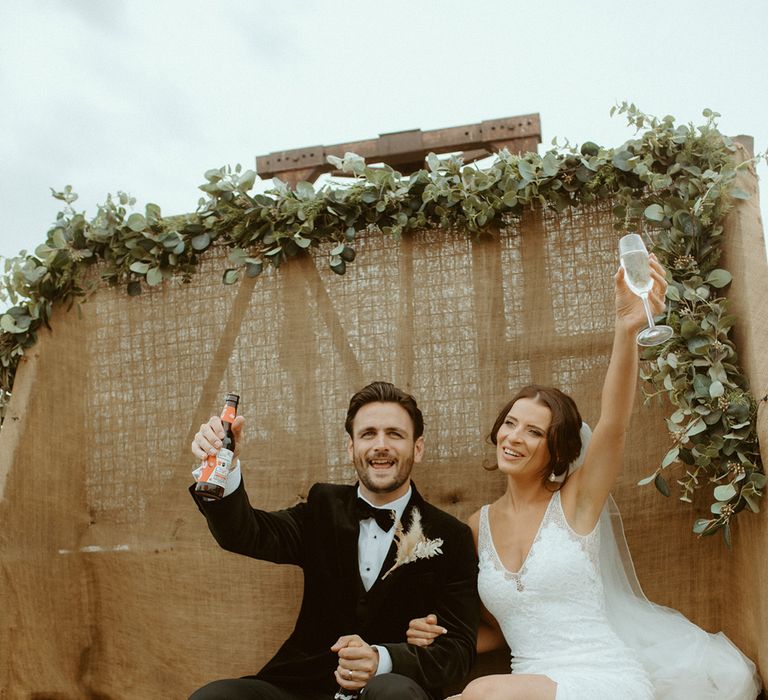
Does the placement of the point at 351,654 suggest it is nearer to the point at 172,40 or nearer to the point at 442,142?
the point at 442,142

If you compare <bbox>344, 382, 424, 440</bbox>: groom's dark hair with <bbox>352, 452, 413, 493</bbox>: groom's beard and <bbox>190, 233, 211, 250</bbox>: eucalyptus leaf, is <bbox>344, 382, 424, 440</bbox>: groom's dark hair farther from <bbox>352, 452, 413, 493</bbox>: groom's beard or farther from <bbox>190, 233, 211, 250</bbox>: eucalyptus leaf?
<bbox>190, 233, 211, 250</bbox>: eucalyptus leaf

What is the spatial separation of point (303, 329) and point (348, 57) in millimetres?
1587

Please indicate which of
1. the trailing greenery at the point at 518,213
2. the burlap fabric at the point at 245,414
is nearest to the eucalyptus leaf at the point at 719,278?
the trailing greenery at the point at 518,213

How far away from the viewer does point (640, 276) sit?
7.32ft

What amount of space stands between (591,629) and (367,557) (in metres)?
0.71

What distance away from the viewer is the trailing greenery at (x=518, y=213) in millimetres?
2705

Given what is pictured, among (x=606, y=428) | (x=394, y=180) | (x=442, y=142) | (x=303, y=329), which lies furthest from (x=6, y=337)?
(x=606, y=428)

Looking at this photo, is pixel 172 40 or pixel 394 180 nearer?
pixel 394 180

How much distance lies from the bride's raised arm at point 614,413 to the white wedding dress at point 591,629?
6 cm

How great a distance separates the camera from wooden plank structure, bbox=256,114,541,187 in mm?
3588

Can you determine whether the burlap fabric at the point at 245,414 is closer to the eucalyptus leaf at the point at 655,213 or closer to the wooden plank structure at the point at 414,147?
the eucalyptus leaf at the point at 655,213

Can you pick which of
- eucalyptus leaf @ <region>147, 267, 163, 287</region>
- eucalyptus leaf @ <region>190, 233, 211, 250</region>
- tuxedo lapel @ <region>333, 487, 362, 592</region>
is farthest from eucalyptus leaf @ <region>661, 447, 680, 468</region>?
eucalyptus leaf @ <region>147, 267, 163, 287</region>

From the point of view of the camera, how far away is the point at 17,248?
3.46 metres

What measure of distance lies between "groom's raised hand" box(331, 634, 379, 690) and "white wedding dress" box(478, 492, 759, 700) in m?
0.43
